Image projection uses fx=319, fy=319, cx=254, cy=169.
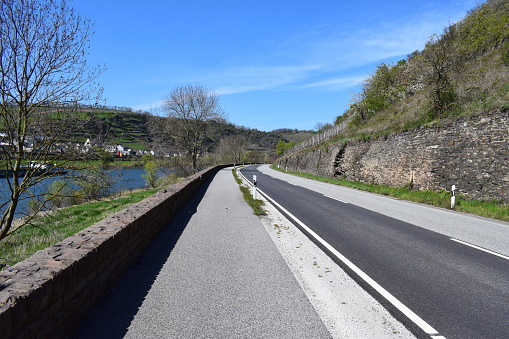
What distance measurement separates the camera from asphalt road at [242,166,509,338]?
3.63 metres

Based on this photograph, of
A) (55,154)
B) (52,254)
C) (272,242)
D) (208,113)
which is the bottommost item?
(272,242)

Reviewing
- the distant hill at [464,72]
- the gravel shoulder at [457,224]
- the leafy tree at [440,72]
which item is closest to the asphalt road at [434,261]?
the gravel shoulder at [457,224]

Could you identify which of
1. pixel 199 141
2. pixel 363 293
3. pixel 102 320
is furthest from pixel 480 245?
Result: pixel 199 141

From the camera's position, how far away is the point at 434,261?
5578 millimetres

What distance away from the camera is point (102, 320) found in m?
3.53

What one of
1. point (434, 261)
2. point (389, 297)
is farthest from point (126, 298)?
point (434, 261)

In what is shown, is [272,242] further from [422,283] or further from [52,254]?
[52,254]

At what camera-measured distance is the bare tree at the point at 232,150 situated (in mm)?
82787

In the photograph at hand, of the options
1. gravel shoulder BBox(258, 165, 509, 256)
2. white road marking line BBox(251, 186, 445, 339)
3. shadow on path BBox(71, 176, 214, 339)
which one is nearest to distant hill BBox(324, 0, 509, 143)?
gravel shoulder BBox(258, 165, 509, 256)

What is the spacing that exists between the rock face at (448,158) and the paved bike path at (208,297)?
10582 mm

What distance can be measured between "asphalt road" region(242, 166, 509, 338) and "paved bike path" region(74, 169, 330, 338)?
128cm

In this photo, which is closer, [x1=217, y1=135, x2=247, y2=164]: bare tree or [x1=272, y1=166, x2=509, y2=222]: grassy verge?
[x1=272, y1=166, x2=509, y2=222]: grassy verge

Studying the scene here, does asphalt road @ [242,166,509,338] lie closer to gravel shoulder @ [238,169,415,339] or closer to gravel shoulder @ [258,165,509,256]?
gravel shoulder @ [258,165,509,256]

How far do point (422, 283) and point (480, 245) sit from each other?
3111 mm
